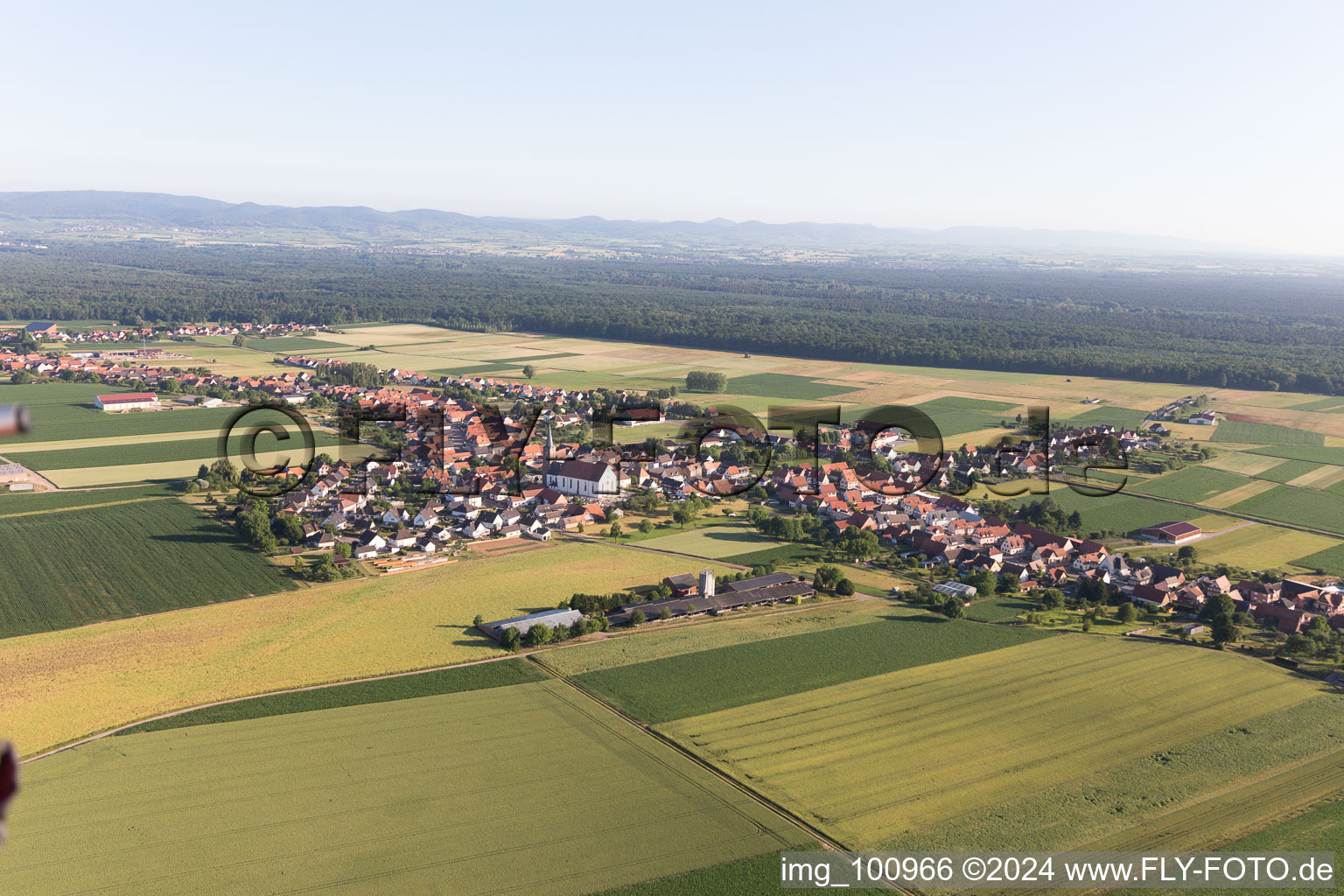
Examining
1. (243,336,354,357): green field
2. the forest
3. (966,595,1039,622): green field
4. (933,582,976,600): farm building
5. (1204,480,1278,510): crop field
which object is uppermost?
the forest

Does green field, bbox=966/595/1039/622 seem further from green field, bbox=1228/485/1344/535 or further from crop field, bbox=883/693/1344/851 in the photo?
green field, bbox=1228/485/1344/535

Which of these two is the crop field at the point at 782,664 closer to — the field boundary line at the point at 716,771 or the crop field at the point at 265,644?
the field boundary line at the point at 716,771

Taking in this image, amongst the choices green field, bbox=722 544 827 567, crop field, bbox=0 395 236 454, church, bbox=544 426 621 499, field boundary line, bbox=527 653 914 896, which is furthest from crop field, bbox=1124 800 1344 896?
crop field, bbox=0 395 236 454

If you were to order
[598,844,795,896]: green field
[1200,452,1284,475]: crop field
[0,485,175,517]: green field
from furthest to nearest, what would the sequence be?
[1200,452,1284,475]: crop field → [0,485,175,517]: green field → [598,844,795,896]: green field

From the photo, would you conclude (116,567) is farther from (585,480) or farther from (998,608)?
(998,608)

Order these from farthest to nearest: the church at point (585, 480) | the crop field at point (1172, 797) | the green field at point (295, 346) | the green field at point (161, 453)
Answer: the green field at point (295, 346) → the green field at point (161, 453) → the church at point (585, 480) → the crop field at point (1172, 797)

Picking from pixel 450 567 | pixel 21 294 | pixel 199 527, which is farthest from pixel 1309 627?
pixel 21 294

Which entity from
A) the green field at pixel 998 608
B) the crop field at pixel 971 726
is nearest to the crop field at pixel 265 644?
the crop field at pixel 971 726
